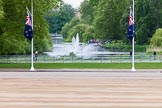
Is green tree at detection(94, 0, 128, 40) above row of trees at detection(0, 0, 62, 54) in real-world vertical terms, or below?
above

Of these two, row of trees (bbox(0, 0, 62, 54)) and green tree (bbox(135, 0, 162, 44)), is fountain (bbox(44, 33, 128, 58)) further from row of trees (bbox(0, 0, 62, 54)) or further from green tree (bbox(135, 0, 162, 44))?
row of trees (bbox(0, 0, 62, 54))

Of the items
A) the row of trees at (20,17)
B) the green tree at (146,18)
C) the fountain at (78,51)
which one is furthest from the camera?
the green tree at (146,18)

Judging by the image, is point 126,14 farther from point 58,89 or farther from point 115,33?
point 58,89

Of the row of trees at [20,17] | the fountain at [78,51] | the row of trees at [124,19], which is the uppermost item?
the row of trees at [124,19]

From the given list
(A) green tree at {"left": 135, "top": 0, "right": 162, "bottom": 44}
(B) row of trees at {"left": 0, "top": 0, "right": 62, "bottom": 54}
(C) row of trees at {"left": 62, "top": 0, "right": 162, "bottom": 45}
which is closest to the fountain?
(C) row of trees at {"left": 62, "top": 0, "right": 162, "bottom": 45}

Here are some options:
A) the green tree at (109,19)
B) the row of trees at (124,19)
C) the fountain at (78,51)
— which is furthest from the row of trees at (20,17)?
the green tree at (109,19)

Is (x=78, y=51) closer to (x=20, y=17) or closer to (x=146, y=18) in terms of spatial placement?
(x=146, y=18)

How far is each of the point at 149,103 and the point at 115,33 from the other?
108 m

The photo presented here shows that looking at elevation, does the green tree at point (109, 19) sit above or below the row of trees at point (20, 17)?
above

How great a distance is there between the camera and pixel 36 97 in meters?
19.5

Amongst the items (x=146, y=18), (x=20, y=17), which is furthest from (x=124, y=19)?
(x=20, y=17)

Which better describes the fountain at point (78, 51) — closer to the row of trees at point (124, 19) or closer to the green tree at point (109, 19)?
the row of trees at point (124, 19)

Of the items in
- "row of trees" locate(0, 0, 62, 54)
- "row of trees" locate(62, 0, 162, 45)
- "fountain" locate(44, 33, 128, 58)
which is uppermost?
"row of trees" locate(62, 0, 162, 45)

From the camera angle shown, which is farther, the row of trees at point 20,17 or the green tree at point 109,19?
the green tree at point 109,19
